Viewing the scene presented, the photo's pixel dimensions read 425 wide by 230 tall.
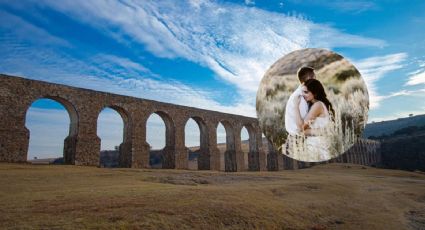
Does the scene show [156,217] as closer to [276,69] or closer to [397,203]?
[276,69]

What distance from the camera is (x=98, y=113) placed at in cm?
2058

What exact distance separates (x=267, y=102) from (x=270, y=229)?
486cm

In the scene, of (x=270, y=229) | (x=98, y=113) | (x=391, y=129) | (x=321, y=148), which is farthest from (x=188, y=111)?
(x=391, y=129)

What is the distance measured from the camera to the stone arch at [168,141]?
24.9m

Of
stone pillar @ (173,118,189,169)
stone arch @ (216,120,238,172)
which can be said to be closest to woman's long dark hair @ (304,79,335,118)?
stone pillar @ (173,118,189,169)

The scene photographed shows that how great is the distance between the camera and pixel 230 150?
101 ft

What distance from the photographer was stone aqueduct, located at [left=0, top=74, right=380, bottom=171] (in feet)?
55.7

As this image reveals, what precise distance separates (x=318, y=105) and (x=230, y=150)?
75.9 ft

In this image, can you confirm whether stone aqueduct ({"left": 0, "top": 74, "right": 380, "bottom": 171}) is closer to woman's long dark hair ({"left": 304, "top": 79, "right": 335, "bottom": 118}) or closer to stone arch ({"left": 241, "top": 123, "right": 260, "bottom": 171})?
stone arch ({"left": 241, "top": 123, "right": 260, "bottom": 171})

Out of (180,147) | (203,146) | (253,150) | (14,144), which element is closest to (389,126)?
(253,150)

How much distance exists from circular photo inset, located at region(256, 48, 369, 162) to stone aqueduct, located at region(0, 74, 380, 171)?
14619 millimetres

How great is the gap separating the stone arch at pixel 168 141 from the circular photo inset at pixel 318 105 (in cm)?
1657

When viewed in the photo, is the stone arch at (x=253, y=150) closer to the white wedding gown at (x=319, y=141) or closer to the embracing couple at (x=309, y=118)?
the embracing couple at (x=309, y=118)

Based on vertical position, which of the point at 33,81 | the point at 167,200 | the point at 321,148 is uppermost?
the point at 33,81
